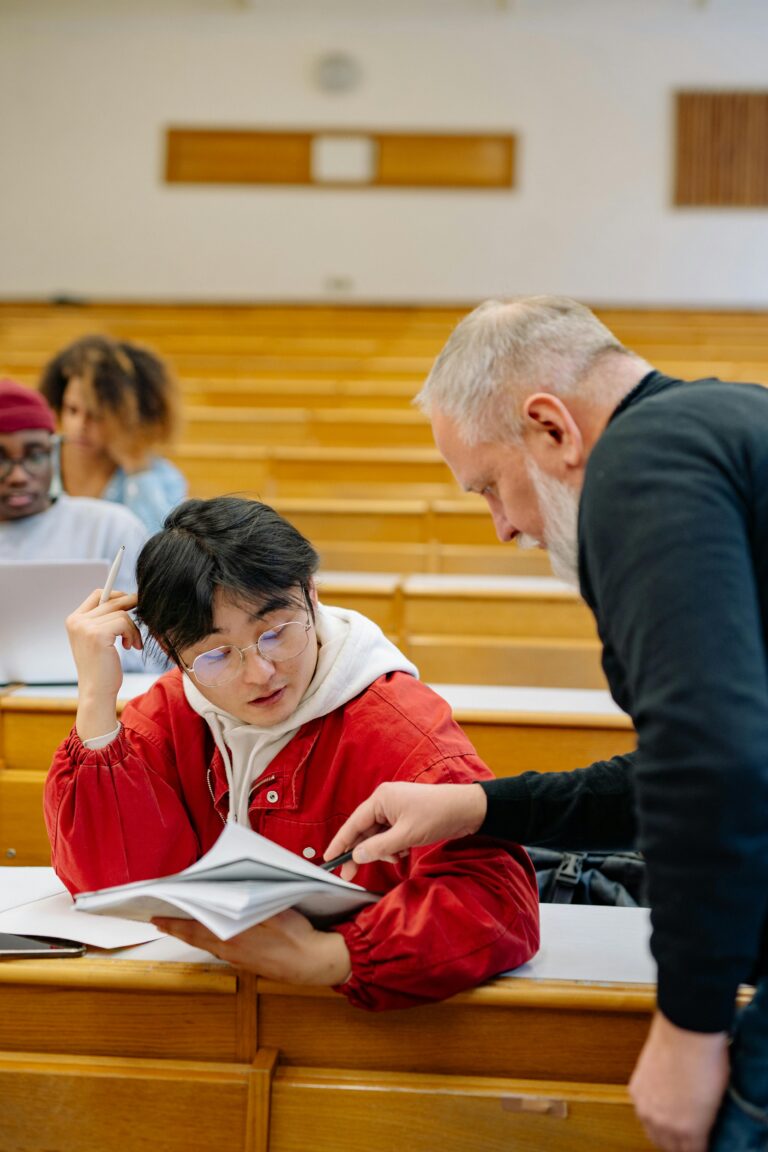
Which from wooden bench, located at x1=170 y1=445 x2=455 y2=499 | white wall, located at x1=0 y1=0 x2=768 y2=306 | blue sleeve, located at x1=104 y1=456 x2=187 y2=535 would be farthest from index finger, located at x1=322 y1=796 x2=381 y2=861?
white wall, located at x1=0 y1=0 x2=768 y2=306

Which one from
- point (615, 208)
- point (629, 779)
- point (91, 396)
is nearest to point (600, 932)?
point (629, 779)

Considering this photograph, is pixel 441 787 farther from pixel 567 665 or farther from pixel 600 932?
pixel 567 665

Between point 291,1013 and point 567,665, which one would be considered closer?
point 291,1013

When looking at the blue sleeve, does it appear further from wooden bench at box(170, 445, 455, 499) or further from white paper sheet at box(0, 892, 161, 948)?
white paper sheet at box(0, 892, 161, 948)

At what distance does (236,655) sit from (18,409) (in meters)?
0.58

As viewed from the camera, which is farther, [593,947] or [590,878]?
[590,878]

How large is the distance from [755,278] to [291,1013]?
3711mm

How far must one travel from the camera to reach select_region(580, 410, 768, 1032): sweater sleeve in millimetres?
340

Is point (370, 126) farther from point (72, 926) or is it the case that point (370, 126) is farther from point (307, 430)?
point (72, 926)

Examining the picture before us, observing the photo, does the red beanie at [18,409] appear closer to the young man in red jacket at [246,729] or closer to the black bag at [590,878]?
the young man in red jacket at [246,729]

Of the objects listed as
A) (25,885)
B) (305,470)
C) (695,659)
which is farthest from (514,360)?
(305,470)

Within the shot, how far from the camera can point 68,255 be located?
3844mm

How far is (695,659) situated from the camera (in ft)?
1.13

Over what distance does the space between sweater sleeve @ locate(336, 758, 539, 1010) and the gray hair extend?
20 centimetres
